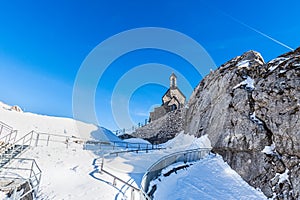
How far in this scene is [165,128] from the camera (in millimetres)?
35406

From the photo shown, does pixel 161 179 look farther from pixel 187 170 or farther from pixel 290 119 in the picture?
pixel 290 119

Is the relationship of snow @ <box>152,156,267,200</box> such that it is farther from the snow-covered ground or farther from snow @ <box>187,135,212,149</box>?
snow @ <box>187,135,212,149</box>

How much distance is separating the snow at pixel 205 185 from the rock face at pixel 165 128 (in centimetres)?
1778

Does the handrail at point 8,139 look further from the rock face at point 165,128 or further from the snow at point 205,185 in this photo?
the rock face at point 165,128

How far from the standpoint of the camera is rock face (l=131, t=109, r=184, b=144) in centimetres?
3347

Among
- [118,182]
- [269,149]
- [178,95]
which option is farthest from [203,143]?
[178,95]

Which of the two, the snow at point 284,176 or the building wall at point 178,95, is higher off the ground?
the building wall at point 178,95

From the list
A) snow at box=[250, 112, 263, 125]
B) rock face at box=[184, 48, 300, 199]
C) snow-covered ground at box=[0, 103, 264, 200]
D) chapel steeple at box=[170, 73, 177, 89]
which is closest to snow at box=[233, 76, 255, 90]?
rock face at box=[184, 48, 300, 199]

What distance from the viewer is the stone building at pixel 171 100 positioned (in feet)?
165

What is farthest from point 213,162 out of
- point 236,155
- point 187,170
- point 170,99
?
point 170,99

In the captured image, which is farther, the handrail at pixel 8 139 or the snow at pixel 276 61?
the snow at pixel 276 61

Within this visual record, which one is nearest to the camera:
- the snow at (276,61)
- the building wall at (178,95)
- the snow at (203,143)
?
the snow at (276,61)

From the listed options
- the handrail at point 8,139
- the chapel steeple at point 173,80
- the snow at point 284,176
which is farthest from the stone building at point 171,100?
the snow at point 284,176

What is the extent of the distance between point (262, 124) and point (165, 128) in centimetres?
2115
